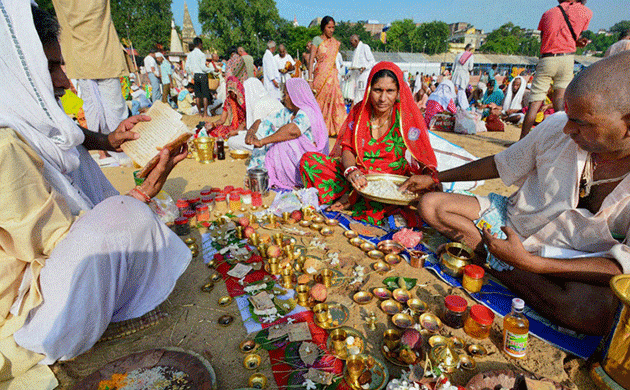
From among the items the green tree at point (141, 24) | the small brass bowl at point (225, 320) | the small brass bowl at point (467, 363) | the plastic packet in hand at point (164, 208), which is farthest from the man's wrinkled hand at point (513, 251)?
the green tree at point (141, 24)

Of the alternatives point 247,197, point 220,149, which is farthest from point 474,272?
point 220,149

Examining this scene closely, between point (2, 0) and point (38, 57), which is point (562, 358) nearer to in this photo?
point (38, 57)

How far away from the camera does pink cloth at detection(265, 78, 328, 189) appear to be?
15.7ft

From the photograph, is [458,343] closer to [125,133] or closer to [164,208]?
[125,133]

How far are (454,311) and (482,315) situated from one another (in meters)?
0.17

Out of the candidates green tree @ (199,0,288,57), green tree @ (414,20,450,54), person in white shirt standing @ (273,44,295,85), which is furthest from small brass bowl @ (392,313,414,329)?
green tree @ (414,20,450,54)

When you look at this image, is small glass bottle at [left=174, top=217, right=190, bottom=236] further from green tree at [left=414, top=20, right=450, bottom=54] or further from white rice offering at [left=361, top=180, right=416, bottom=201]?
green tree at [left=414, top=20, right=450, bottom=54]

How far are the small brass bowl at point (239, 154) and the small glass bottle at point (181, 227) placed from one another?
2.96 metres

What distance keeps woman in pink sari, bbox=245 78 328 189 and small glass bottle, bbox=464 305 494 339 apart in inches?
127

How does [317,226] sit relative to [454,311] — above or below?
below

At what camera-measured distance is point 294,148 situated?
4.77 meters

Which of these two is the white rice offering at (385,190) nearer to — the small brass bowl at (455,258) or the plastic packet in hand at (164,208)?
the small brass bowl at (455,258)

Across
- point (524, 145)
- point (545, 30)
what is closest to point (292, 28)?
point (545, 30)

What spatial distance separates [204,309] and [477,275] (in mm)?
2201
